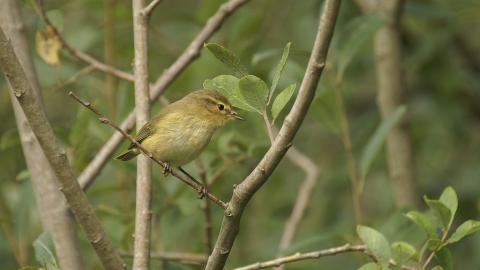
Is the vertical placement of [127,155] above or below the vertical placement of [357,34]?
below

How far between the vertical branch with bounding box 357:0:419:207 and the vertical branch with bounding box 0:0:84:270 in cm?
189

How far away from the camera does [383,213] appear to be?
537 centimetres

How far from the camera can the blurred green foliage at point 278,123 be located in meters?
4.04

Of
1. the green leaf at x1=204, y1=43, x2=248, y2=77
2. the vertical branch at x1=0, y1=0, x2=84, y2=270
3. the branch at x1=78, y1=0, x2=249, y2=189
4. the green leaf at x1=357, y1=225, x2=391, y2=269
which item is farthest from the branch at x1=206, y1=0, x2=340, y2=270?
the branch at x1=78, y1=0, x2=249, y2=189

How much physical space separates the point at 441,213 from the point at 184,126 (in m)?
1.75

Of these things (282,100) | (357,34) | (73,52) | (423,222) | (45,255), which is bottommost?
(45,255)

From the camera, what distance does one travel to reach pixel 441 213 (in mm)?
2674

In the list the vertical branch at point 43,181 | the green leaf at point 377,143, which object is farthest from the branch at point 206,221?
the green leaf at point 377,143

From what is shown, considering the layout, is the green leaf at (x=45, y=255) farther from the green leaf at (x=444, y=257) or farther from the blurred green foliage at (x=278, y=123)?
the green leaf at (x=444, y=257)

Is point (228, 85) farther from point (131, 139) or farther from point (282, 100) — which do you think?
point (131, 139)

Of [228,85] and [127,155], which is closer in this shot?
[228,85]

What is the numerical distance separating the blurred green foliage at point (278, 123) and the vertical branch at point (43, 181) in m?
0.33

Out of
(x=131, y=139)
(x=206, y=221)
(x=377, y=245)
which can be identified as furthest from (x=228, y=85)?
(x=206, y=221)

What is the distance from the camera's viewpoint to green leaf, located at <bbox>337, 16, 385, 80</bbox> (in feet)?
12.9
